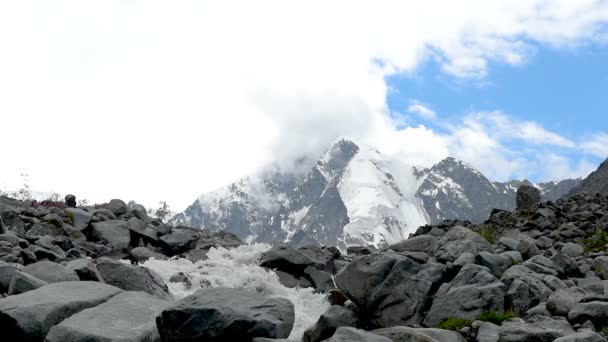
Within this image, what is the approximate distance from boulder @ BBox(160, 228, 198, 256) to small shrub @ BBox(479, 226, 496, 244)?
53.3ft

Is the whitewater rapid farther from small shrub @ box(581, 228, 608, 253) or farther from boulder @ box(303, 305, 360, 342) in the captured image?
small shrub @ box(581, 228, 608, 253)

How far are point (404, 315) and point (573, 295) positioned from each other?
483 centimetres

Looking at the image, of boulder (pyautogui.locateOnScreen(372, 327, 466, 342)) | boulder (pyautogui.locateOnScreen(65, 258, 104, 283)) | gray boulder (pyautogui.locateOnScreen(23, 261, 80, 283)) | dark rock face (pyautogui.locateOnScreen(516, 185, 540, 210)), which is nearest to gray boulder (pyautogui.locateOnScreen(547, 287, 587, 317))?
boulder (pyautogui.locateOnScreen(372, 327, 466, 342))

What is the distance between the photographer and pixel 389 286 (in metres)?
19.7

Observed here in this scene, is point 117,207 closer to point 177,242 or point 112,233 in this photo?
point 177,242

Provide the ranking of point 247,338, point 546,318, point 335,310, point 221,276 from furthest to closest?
point 221,276
point 335,310
point 546,318
point 247,338

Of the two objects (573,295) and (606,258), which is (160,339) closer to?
(573,295)

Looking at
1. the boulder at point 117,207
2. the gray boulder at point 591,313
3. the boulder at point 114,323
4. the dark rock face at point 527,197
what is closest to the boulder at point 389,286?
the gray boulder at point 591,313

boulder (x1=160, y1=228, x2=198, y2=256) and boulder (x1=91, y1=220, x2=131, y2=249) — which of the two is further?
boulder (x1=160, y1=228, x2=198, y2=256)

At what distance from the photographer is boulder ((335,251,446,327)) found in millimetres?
19281

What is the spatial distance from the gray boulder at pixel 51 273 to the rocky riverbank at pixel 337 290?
0.04 metres

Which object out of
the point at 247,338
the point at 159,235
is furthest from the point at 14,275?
the point at 159,235

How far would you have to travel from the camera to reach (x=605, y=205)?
34969 millimetres

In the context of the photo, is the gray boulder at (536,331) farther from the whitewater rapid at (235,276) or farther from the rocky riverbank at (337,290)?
the whitewater rapid at (235,276)
